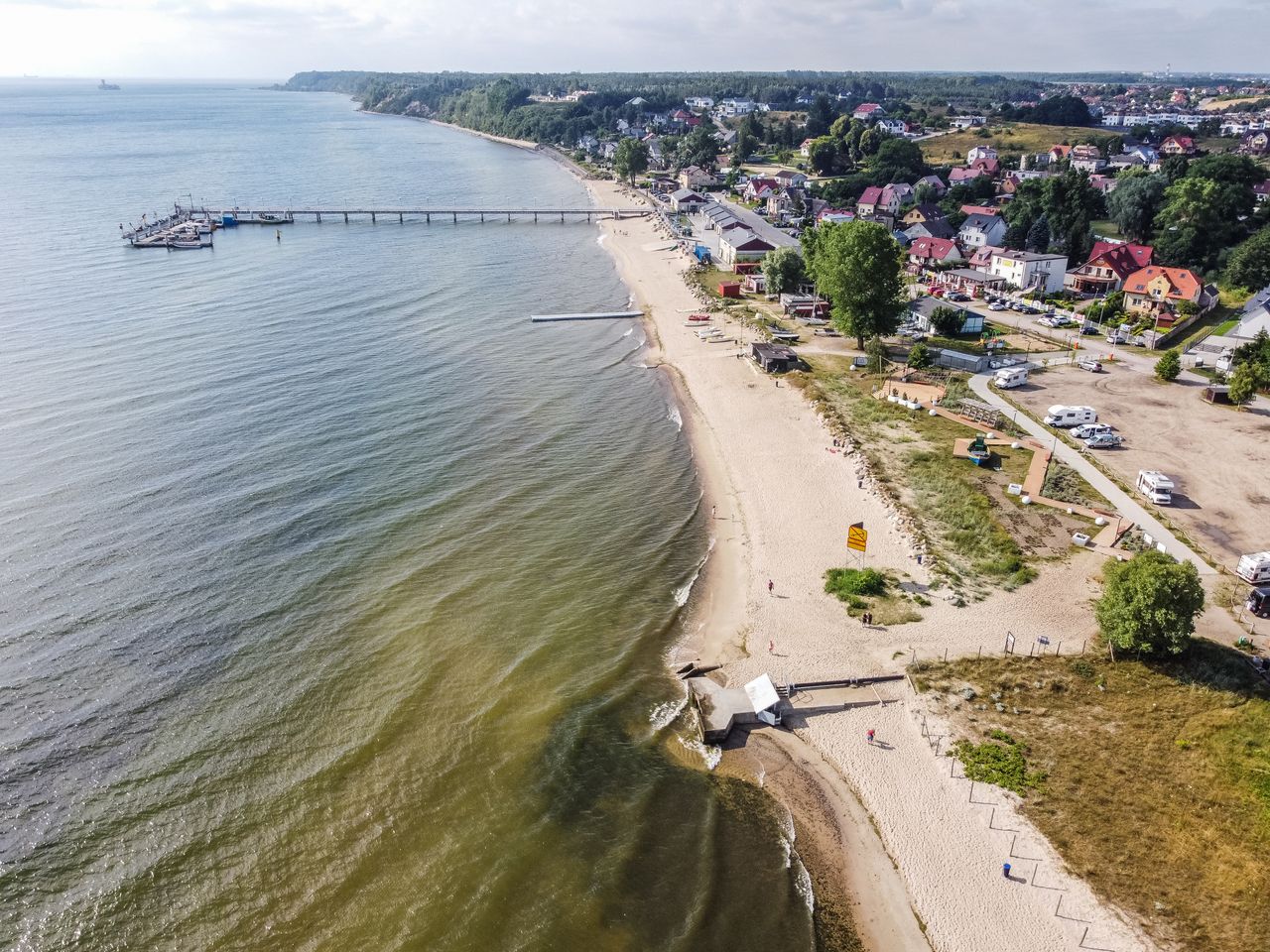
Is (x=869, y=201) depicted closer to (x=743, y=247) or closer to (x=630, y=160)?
(x=743, y=247)

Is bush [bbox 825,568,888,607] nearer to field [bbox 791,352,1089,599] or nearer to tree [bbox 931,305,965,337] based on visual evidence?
field [bbox 791,352,1089,599]

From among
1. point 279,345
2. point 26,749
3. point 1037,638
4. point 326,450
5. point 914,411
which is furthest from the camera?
point 279,345

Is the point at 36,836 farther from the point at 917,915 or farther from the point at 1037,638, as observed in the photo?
the point at 1037,638

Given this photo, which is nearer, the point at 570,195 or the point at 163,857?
the point at 163,857

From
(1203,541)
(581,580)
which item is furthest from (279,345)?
(1203,541)

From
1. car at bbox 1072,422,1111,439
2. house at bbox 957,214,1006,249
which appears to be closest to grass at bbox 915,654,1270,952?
car at bbox 1072,422,1111,439
